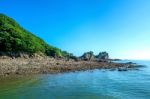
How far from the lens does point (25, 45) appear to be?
3479 inches

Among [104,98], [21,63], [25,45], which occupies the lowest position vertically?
[104,98]

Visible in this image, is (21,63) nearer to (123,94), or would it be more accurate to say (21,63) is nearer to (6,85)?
(6,85)

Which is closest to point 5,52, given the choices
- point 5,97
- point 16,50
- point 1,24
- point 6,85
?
point 16,50

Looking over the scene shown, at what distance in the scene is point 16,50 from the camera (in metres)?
82.8

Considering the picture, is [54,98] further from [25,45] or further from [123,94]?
[25,45]

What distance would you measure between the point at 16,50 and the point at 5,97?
5133 cm

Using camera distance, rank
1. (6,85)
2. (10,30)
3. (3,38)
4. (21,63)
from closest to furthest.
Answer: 1. (6,85)
2. (21,63)
3. (3,38)
4. (10,30)

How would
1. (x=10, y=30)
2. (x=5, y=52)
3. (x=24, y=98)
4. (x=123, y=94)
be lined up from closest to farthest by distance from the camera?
(x=24, y=98) < (x=123, y=94) < (x=5, y=52) < (x=10, y=30)

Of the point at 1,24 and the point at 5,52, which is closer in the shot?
the point at 5,52

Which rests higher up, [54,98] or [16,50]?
[16,50]

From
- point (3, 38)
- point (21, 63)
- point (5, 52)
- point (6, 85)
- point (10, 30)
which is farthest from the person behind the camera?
point (10, 30)

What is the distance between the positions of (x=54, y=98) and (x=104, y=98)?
21.9 ft

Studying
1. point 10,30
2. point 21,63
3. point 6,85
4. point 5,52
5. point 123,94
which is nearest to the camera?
point 123,94

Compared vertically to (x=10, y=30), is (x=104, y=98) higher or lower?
lower
